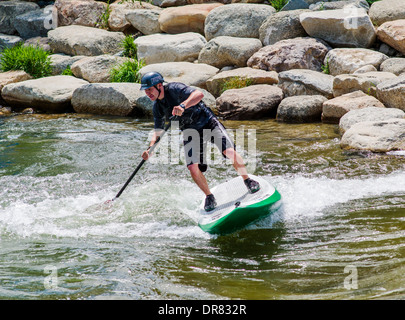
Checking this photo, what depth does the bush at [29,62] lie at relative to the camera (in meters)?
13.1

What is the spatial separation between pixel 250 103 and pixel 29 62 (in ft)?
23.2

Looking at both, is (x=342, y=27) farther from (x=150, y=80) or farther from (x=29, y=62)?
(x=29, y=62)

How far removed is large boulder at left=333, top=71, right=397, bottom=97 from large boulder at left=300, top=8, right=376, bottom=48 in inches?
69.7

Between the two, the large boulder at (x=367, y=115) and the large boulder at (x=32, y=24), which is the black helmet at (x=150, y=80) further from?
the large boulder at (x=32, y=24)

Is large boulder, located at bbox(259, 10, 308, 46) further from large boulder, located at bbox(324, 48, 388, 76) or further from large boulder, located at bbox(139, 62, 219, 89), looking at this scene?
large boulder, located at bbox(139, 62, 219, 89)

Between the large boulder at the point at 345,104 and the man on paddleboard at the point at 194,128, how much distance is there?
4259 millimetres

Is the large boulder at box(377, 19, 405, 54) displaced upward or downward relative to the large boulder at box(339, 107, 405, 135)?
upward

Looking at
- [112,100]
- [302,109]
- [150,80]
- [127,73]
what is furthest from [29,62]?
[150,80]

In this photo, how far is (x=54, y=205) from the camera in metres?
5.93

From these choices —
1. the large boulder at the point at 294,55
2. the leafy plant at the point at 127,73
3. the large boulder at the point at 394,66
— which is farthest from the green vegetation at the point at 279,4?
the leafy plant at the point at 127,73

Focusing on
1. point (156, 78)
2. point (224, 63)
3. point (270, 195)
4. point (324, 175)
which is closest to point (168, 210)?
point (270, 195)

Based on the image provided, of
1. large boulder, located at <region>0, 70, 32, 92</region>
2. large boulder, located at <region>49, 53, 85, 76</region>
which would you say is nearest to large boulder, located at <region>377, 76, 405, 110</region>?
large boulder, located at <region>49, 53, 85, 76</region>

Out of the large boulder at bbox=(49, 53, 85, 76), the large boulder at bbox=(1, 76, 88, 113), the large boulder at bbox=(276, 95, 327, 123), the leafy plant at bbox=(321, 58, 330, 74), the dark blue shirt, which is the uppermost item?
the dark blue shirt

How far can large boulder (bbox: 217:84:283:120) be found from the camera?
9828mm
